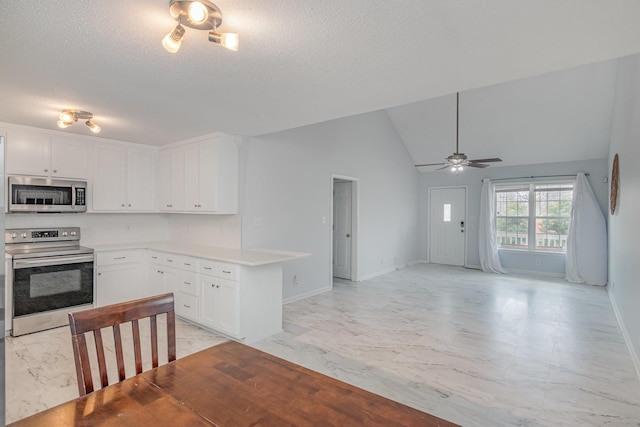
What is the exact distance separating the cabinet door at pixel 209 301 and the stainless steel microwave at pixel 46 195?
1896mm

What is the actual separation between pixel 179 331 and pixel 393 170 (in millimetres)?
5487

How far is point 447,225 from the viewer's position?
8.45 metres

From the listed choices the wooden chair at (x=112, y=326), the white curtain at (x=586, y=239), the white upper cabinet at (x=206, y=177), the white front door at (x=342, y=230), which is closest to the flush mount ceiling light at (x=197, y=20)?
the wooden chair at (x=112, y=326)

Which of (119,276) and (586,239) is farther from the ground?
(586,239)

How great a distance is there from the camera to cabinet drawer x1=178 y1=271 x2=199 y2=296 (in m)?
3.82

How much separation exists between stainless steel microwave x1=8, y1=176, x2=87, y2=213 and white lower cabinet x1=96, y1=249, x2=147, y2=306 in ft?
2.26

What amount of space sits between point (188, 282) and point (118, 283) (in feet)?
3.78

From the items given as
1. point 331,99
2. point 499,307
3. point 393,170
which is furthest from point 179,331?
point 393,170

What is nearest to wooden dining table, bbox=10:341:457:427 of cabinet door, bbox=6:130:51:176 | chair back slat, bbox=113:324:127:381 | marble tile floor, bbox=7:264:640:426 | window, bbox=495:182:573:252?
chair back slat, bbox=113:324:127:381

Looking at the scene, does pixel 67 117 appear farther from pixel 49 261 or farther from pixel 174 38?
pixel 174 38

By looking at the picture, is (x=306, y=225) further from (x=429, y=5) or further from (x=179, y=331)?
(x=429, y=5)

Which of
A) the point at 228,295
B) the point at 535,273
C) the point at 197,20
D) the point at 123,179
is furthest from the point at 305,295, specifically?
the point at 535,273

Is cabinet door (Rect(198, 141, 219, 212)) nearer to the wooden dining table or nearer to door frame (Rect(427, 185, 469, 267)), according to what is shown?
the wooden dining table

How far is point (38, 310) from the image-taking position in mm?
3578
